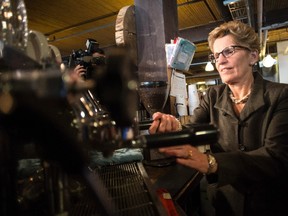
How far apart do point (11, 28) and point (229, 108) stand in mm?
1105

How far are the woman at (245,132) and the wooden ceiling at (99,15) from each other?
169cm

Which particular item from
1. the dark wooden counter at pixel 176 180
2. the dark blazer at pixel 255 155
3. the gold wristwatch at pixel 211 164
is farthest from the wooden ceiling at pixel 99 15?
the gold wristwatch at pixel 211 164

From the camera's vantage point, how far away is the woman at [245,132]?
102cm

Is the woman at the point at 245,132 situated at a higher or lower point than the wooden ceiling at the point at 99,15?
lower

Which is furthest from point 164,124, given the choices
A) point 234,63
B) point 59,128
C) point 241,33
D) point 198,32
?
point 198,32

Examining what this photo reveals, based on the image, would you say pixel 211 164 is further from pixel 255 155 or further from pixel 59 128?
pixel 59 128

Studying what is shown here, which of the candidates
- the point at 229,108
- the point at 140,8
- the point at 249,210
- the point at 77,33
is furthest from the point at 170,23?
the point at 77,33

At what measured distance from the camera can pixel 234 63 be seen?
1.28 meters

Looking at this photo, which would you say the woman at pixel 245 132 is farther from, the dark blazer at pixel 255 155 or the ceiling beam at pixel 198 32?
the ceiling beam at pixel 198 32

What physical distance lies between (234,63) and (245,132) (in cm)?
35

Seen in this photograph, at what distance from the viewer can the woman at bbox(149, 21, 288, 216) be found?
102cm

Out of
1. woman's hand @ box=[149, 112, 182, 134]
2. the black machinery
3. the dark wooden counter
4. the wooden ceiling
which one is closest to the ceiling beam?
the wooden ceiling

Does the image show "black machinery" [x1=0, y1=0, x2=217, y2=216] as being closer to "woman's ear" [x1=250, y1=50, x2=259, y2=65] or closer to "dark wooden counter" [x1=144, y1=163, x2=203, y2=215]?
"dark wooden counter" [x1=144, y1=163, x2=203, y2=215]

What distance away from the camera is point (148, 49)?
168cm
